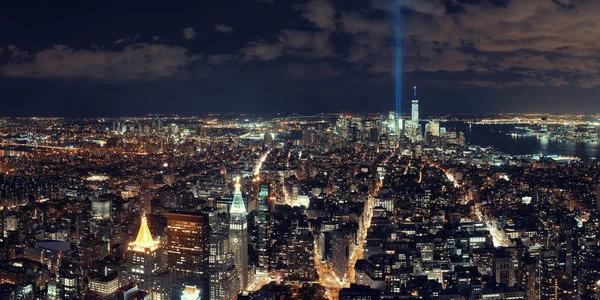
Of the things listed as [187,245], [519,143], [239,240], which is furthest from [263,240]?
[519,143]

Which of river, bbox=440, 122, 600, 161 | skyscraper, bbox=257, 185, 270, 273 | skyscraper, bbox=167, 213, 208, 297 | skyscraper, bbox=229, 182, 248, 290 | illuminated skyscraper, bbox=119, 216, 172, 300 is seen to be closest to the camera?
illuminated skyscraper, bbox=119, 216, 172, 300

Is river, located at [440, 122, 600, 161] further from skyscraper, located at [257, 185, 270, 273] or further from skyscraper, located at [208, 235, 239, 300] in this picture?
skyscraper, located at [208, 235, 239, 300]

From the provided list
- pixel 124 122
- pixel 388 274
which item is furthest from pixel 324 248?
pixel 124 122

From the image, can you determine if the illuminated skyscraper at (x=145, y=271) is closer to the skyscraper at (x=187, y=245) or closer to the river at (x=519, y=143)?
the skyscraper at (x=187, y=245)

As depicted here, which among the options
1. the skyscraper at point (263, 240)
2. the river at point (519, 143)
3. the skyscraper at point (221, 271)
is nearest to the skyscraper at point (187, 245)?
the skyscraper at point (221, 271)

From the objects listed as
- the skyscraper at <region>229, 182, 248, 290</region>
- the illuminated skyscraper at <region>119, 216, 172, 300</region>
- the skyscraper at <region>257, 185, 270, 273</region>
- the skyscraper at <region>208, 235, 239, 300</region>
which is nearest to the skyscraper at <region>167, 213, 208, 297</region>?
the skyscraper at <region>208, 235, 239, 300</region>

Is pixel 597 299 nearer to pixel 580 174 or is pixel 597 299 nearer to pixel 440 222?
pixel 440 222

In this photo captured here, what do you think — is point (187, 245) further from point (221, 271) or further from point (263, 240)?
point (263, 240)
